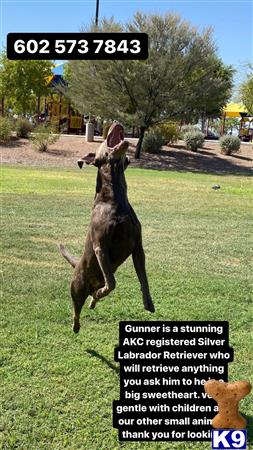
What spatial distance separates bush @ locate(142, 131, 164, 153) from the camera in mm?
27828

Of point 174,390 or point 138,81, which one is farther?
point 138,81

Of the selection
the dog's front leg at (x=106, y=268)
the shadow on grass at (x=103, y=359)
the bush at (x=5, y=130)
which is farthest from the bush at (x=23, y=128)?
the dog's front leg at (x=106, y=268)

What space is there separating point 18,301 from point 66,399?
2.06m

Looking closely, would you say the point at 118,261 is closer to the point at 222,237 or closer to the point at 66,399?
the point at 66,399

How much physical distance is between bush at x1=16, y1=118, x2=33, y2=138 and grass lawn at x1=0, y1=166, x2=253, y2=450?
1806cm

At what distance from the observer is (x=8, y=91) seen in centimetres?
3638

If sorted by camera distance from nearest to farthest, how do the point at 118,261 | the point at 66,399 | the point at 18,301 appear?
the point at 118,261
the point at 66,399
the point at 18,301

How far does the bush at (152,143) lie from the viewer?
27828 mm

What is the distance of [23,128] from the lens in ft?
95.0

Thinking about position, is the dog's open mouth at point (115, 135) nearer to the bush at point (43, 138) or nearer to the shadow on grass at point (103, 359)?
the shadow on grass at point (103, 359)

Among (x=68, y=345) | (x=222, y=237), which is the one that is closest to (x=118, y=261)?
(x=68, y=345)

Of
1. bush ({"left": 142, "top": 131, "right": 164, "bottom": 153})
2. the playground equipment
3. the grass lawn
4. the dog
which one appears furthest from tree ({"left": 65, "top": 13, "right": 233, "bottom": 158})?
the dog

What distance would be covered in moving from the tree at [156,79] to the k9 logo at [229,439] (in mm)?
22482

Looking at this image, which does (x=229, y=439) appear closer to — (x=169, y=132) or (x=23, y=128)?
(x=23, y=128)
